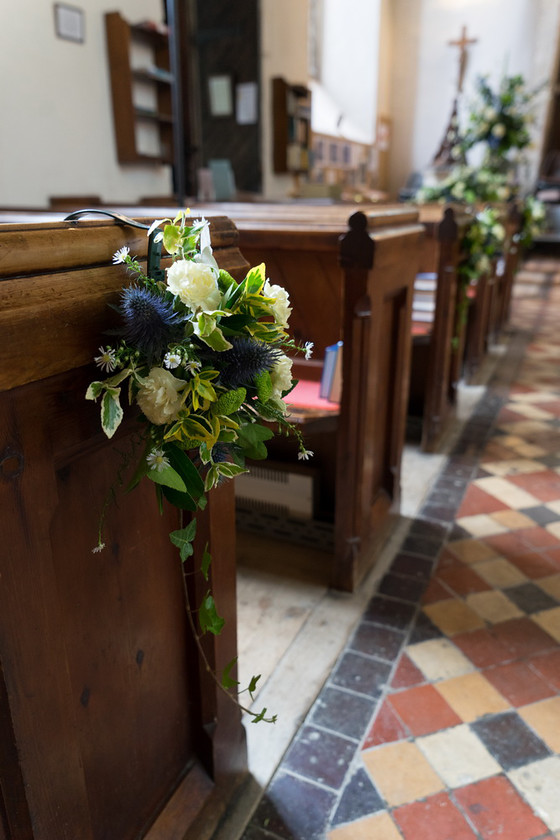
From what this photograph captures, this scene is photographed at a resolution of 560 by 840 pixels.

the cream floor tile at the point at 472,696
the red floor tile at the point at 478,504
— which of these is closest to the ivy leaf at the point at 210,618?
the cream floor tile at the point at 472,696

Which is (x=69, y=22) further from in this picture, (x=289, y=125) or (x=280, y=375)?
(x=280, y=375)

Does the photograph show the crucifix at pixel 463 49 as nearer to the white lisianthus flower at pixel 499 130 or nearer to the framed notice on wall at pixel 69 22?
the white lisianthus flower at pixel 499 130

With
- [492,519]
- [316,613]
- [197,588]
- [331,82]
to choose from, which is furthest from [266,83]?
[197,588]

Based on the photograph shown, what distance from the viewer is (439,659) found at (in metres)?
1.85

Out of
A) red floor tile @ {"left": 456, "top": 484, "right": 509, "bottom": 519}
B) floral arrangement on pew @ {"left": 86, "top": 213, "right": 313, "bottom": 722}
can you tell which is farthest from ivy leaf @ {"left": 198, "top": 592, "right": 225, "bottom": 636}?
red floor tile @ {"left": 456, "top": 484, "right": 509, "bottom": 519}

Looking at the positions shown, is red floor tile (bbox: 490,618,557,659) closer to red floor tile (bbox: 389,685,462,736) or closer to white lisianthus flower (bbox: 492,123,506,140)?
red floor tile (bbox: 389,685,462,736)

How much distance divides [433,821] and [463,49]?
44.6 ft

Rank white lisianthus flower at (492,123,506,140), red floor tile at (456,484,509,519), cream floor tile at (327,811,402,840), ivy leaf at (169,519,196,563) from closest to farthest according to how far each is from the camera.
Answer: ivy leaf at (169,519,196,563)
cream floor tile at (327,811,402,840)
red floor tile at (456,484,509,519)
white lisianthus flower at (492,123,506,140)

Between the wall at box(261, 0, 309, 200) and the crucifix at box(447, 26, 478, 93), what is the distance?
5.24 m

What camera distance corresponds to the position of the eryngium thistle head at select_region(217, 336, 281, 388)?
0.84m

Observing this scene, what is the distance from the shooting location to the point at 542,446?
351 cm

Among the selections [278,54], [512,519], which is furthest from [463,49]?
[512,519]

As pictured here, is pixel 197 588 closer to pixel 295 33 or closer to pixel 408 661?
pixel 408 661

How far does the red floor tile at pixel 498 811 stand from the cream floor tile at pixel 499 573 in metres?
0.85
